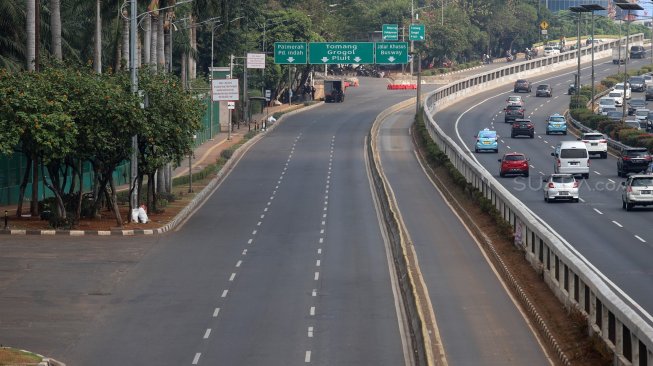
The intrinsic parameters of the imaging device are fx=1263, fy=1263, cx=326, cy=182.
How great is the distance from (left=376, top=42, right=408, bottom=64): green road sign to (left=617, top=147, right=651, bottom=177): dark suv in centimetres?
A: 4530

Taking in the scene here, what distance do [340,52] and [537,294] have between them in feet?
254

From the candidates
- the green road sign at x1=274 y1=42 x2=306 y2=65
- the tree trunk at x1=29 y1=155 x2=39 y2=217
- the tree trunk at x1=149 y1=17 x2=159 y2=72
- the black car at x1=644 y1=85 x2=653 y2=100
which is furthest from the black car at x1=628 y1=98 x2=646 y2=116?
the tree trunk at x1=29 y1=155 x2=39 y2=217

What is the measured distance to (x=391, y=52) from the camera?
372 ft

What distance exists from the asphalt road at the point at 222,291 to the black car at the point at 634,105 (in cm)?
5854

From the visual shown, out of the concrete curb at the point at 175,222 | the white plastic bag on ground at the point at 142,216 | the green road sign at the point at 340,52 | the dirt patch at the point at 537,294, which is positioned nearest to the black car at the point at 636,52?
the green road sign at the point at 340,52

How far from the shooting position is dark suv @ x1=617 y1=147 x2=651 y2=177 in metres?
68.6

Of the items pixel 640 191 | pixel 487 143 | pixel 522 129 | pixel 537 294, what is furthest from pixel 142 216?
pixel 522 129

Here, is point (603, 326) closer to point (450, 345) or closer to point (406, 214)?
point (450, 345)

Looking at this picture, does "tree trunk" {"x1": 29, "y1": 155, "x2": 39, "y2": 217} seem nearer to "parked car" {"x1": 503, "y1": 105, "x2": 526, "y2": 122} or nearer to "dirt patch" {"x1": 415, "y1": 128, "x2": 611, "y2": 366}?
"dirt patch" {"x1": 415, "y1": 128, "x2": 611, "y2": 366}

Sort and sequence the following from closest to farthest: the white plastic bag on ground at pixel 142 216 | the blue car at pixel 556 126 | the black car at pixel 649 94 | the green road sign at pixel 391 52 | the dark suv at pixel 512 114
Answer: the white plastic bag on ground at pixel 142 216 → the blue car at pixel 556 126 → the dark suv at pixel 512 114 → the green road sign at pixel 391 52 → the black car at pixel 649 94

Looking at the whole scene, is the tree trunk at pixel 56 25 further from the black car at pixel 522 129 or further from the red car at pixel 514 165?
the black car at pixel 522 129

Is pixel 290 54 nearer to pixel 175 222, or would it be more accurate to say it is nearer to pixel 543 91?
pixel 543 91

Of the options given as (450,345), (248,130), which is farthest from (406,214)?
(248,130)

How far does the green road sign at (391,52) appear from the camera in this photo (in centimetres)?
11275
